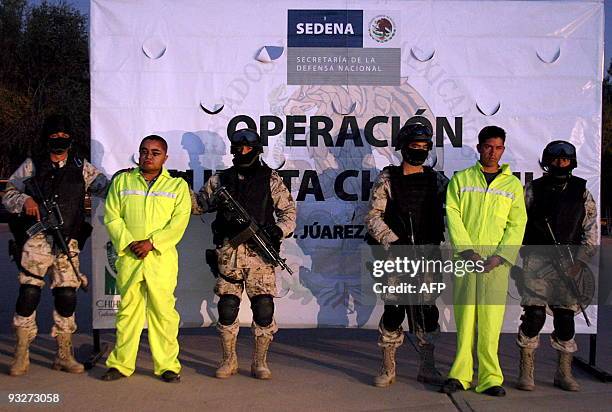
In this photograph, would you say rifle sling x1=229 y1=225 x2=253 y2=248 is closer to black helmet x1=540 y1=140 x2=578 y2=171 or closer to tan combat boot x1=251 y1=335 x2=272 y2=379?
tan combat boot x1=251 y1=335 x2=272 y2=379

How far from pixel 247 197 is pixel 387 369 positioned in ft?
5.62

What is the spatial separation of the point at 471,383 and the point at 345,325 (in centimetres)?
124

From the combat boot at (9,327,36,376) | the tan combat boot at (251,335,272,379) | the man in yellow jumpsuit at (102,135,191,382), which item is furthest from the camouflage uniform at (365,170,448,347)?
the combat boot at (9,327,36,376)

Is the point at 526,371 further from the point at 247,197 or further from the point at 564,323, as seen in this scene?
the point at 247,197

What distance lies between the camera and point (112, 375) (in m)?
5.99

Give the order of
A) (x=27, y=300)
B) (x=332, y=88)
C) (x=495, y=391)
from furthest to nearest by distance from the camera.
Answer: (x=332, y=88) → (x=27, y=300) → (x=495, y=391)

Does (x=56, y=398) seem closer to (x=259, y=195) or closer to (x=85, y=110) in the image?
(x=259, y=195)

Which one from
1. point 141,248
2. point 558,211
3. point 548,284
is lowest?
point 548,284

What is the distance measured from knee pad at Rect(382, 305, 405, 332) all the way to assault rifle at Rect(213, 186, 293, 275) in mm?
965

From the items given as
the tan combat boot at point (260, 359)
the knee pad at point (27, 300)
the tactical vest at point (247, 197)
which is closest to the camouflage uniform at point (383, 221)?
the tactical vest at point (247, 197)

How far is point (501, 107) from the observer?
6.68 meters

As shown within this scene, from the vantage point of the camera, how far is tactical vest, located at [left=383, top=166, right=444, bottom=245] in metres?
5.93

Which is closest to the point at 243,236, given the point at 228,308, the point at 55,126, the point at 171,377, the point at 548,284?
the point at 228,308

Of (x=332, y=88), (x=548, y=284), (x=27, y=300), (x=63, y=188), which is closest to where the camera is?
(x=548, y=284)
